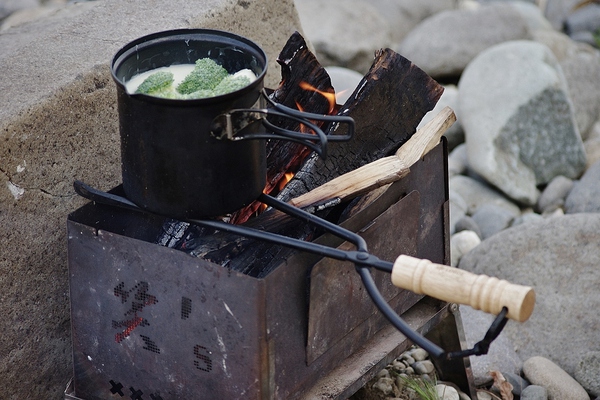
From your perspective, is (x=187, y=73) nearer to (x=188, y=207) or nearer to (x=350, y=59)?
(x=188, y=207)

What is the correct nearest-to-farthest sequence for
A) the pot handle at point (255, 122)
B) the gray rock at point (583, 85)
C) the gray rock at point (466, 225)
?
the pot handle at point (255, 122), the gray rock at point (466, 225), the gray rock at point (583, 85)

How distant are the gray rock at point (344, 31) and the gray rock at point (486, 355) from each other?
10.2ft

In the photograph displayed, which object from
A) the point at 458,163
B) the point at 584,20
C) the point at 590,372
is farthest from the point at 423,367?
the point at 584,20

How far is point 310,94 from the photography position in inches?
112

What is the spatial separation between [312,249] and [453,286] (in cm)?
40

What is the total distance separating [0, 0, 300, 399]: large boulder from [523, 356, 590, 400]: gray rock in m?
1.85

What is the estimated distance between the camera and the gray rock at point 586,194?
14.4 ft

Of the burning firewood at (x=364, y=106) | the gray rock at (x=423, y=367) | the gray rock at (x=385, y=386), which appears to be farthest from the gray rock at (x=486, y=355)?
the burning firewood at (x=364, y=106)

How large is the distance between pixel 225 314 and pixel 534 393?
1.52 metres

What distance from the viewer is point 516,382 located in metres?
3.26

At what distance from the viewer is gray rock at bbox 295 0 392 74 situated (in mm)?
6234

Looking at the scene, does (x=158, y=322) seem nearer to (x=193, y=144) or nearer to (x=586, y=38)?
(x=193, y=144)

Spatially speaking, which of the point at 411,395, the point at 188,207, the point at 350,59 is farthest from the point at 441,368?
the point at 350,59

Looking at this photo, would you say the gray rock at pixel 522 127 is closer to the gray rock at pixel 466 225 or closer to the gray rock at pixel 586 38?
the gray rock at pixel 466 225
